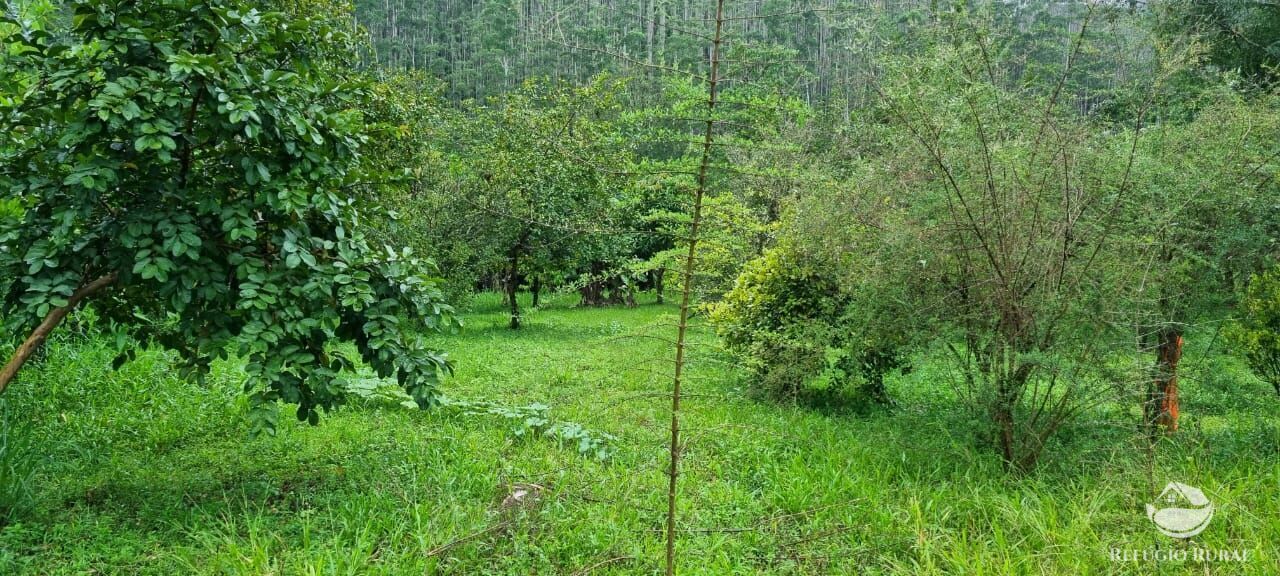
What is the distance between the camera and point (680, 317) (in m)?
2.55

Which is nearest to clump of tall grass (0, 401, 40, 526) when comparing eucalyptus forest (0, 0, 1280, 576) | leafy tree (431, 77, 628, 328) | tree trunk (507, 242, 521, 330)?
eucalyptus forest (0, 0, 1280, 576)

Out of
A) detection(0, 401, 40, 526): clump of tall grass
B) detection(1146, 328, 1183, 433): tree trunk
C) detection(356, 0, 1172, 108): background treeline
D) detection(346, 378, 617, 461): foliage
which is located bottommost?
detection(346, 378, 617, 461): foliage

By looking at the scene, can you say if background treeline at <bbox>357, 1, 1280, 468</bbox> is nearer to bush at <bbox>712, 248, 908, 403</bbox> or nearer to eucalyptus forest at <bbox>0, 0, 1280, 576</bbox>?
eucalyptus forest at <bbox>0, 0, 1280, 576</bbox>

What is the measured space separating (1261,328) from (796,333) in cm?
335

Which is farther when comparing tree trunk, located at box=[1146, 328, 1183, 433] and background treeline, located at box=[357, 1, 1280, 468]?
tree trunk, located at box=[1146, 328, 1183, 433]

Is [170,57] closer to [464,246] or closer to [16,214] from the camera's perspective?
[16,214]

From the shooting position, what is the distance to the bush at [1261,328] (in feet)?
16.3

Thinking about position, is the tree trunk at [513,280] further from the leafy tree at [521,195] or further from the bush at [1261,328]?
the bush at [1261,328]

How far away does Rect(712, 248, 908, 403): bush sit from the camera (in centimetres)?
643

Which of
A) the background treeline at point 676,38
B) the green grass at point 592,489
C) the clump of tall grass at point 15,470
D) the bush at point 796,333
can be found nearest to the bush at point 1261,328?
the green grass at point 592,489

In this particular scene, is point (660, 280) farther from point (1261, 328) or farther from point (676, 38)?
point (1261, 328)

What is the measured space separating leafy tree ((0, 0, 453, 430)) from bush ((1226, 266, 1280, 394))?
18.2 feet

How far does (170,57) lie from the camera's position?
295 centimetres

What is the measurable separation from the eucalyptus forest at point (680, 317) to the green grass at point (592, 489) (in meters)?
0.03
